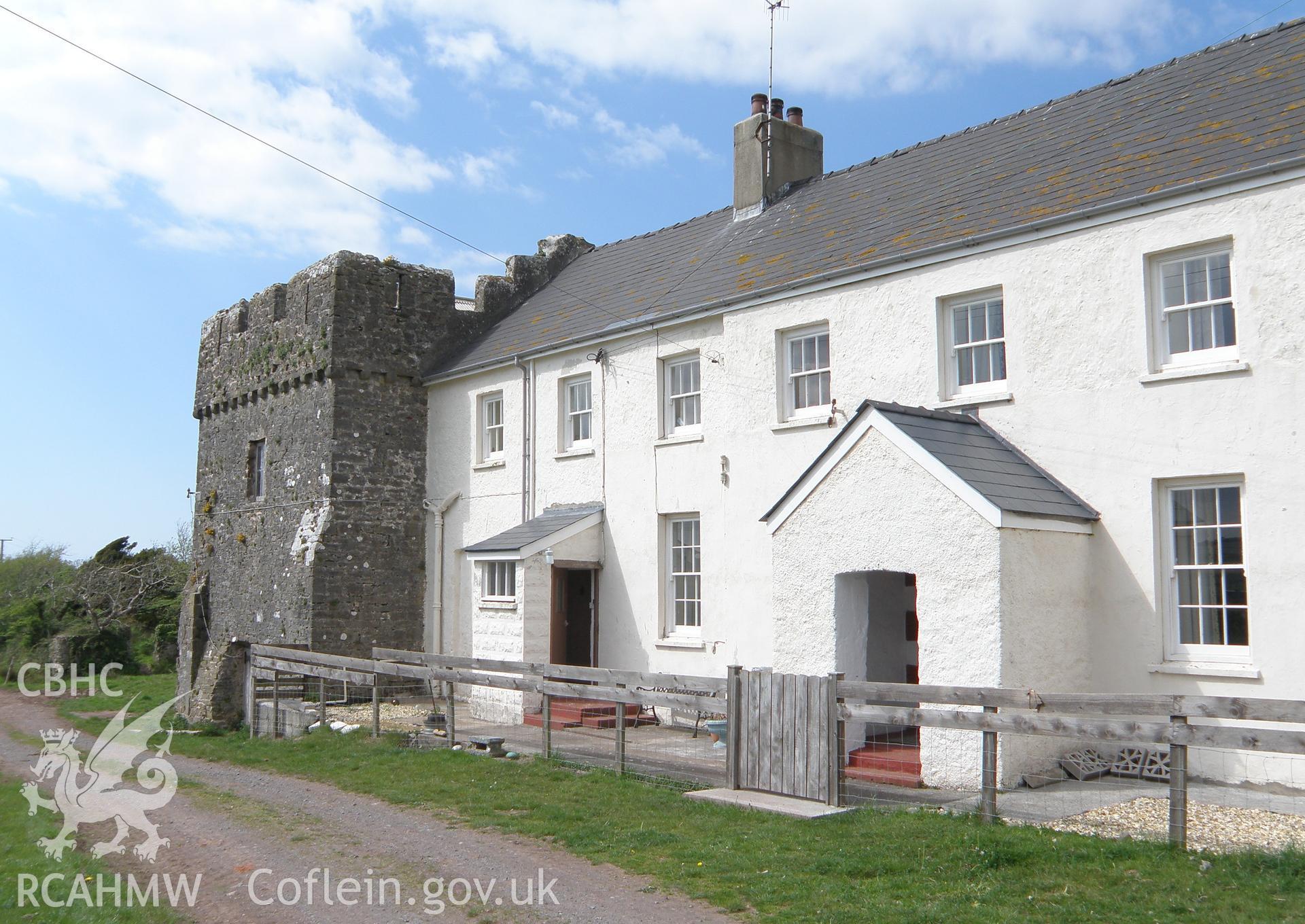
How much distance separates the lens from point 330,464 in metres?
20.2

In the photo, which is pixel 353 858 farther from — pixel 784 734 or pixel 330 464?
pixel 330 464

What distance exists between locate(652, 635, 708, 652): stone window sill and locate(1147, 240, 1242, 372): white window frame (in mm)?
7241

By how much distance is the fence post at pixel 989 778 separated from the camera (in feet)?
28.1

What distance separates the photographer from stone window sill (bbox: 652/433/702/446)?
53.1 feet

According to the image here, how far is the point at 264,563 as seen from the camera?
21812 millimetres

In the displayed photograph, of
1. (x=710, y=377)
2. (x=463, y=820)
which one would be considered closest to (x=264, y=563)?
(x=710, y=377)

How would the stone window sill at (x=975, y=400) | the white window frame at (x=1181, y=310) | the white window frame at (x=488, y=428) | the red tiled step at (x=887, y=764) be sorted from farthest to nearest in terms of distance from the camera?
the white window frame at (x=488, y=428) → the stone window sill at (x=975, y=400) → the red tiled step at (x=887, y=764) → the white window frame at (x=1181, y=310)

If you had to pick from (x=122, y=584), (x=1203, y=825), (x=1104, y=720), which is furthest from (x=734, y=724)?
(x=122, y=584)

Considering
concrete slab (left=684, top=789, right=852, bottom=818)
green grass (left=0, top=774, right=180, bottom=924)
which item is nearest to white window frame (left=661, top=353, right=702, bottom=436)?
concrete slab (left=684, top=789, right=852, bottom=818)

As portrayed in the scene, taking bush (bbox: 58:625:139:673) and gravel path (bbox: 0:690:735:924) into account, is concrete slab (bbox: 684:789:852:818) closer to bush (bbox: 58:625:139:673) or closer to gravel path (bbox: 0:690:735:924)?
gravel path (bbox: 0:690:735:924)

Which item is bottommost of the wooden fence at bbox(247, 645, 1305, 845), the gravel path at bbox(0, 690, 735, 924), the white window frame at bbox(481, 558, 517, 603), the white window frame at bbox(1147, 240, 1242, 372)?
the gravel path at bbox(0, 690, 735, 924)

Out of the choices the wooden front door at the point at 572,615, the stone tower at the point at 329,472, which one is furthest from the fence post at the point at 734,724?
the stone tower at the point at 329,472

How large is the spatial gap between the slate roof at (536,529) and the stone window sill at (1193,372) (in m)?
8.94

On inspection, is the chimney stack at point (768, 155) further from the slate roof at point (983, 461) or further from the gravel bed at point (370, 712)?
the gravel bed at point (370, 712)
